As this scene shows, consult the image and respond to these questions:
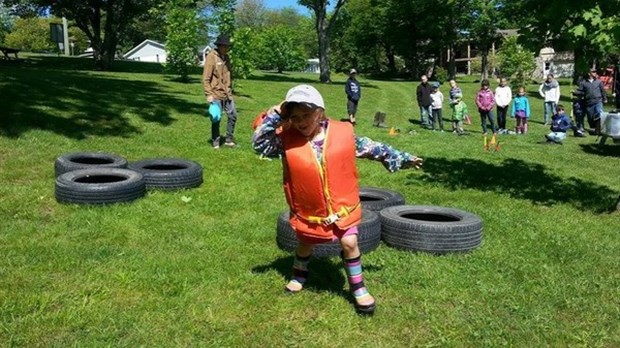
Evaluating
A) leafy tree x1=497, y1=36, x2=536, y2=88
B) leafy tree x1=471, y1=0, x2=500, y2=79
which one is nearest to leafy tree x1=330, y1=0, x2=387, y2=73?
leafy tree x1=471, y1=0, x2=500, y2=79

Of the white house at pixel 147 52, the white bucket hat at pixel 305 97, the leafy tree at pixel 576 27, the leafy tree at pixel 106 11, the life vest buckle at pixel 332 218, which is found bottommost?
the life vest buckle at pixel 332 218

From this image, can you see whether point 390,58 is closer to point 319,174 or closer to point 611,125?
point 611,125

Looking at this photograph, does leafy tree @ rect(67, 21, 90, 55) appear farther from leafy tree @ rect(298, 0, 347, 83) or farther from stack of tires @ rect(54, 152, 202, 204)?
stack of tires @ rect(54, 152, 202, 204)

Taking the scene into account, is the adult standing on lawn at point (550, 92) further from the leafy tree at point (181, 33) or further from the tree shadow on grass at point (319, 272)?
the tree shadow on grass at point (319, 272)

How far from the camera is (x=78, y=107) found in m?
13.8

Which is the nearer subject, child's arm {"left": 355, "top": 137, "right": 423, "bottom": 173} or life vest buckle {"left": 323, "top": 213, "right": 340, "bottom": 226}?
life vest buckle {"left": 323, "top": 213, "right": 340, "bottom": 226}

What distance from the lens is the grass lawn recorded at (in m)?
4.09

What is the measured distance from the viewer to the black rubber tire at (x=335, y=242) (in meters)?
5.56

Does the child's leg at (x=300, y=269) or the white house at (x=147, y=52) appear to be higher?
the white house at (x=147, y=52)

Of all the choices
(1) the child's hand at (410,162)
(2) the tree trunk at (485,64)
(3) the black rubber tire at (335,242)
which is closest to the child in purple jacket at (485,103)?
(3) the black rubber tire at (335,242)

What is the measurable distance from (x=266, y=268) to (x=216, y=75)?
20.3ft

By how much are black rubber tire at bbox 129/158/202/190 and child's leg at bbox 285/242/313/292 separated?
383cm

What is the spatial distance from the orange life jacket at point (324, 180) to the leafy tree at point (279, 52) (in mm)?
63168

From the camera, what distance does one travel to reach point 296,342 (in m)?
3.95
